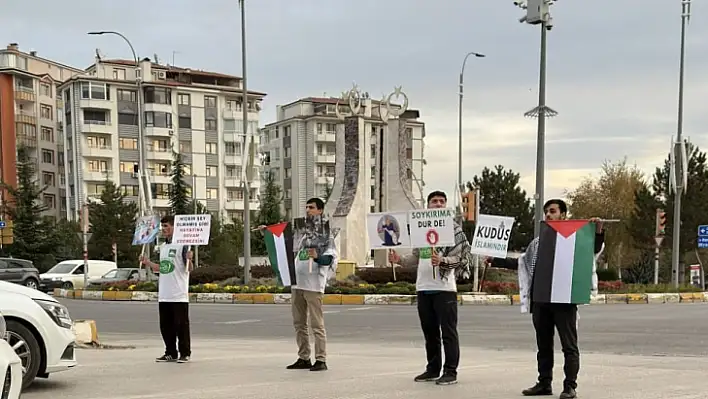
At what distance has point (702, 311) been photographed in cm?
2002

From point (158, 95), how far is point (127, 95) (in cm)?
301

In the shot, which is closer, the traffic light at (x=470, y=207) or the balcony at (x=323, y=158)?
the traffic light at (x=470, y=207)

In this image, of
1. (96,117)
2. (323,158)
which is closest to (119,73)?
(96,117)

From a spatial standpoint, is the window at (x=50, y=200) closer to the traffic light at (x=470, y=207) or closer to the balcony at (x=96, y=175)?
the balcony at (x=96, y=175)

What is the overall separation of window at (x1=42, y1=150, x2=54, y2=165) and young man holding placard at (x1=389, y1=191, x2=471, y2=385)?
7929 cm

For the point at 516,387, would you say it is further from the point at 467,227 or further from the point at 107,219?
the point at 107,219

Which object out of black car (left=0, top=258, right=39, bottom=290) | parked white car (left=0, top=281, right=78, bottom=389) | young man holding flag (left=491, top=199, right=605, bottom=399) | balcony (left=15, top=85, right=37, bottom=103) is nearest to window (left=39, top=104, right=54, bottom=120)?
balcony (left=15, top=85, right=37, bottom=103)

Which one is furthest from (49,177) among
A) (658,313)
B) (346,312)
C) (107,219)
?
(658,313)

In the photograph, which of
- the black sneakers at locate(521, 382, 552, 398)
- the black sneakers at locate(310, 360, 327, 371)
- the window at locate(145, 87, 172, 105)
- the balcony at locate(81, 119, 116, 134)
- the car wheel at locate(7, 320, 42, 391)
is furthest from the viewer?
the window at locate(145, 87, 172, 105)

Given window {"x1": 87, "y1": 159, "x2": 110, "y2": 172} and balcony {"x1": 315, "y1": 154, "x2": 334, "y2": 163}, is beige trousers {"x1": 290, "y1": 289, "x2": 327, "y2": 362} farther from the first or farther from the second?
balcony {"x1": 315, "y1": 154, "x2": 334, "y2": 163}

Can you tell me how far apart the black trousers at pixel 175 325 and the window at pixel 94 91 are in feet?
228

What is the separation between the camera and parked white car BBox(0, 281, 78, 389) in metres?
7.41

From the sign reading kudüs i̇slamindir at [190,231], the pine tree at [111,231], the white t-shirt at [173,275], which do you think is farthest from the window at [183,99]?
the white t-shirt at [173,275]

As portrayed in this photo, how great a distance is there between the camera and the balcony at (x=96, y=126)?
2950 inches
